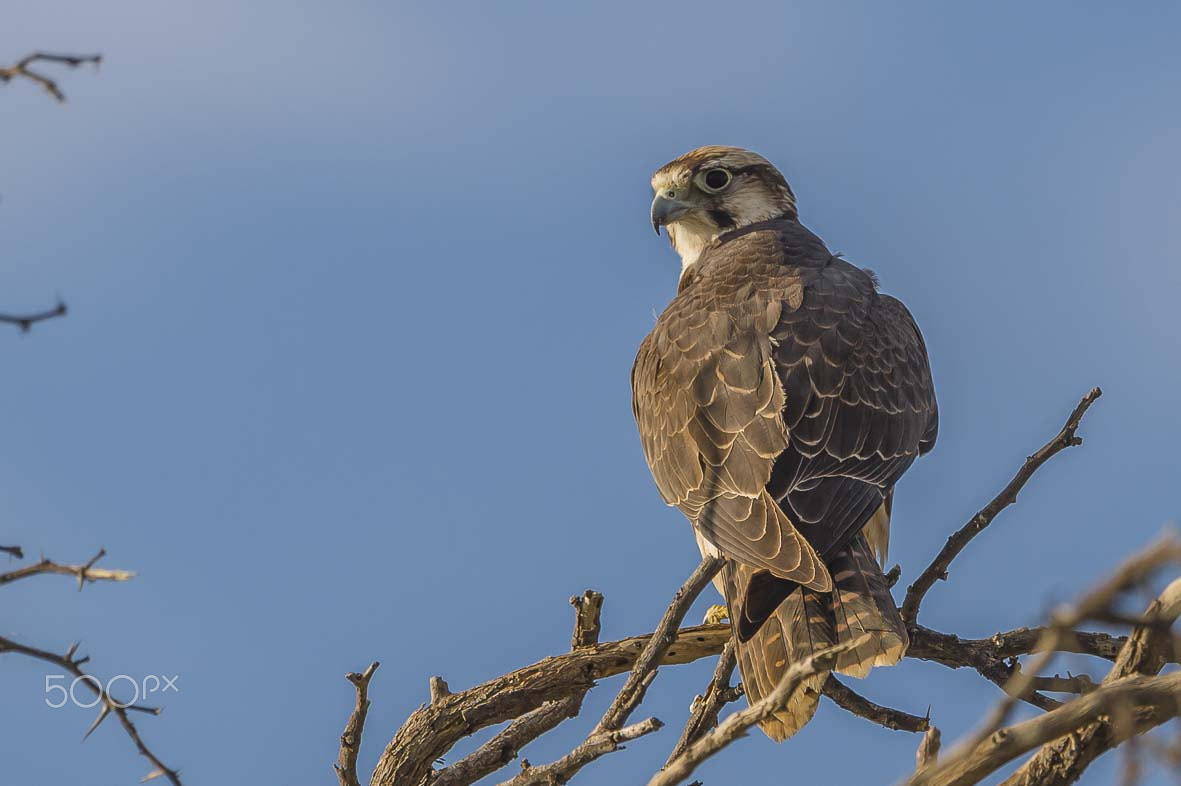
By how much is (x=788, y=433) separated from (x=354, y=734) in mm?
1879

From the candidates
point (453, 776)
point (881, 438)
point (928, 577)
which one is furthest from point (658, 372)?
point (453, 776)

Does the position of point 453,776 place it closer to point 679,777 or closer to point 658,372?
point 658,372

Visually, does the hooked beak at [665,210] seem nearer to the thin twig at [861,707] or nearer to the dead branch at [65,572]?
the thin twig at [861,707]

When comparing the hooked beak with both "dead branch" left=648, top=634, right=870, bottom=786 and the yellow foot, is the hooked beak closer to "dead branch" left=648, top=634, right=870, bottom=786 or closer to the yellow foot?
the yellow foot

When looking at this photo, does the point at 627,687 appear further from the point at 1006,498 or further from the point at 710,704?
the point at 1006,498

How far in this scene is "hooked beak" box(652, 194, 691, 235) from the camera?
7012 millimetres

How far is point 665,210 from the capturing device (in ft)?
23.2

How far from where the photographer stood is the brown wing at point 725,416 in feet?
15.2

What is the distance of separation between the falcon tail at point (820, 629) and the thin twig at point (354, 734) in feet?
3.98

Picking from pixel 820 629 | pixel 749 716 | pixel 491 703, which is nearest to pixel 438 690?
pixel 491 703

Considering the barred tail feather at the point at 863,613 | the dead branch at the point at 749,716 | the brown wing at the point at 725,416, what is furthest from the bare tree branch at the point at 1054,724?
the brown wing at the point at 725,416

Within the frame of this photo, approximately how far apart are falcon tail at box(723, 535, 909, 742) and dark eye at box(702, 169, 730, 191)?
3.07 meters

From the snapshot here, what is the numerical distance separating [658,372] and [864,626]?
169 cm

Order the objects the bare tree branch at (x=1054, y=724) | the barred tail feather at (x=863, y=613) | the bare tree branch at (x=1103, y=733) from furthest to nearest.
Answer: the barred tail feather at (x=863, y=613) → the bare tree branch at (x=1103, y=733) → the bare tree branch at (x=1054, y=724)
